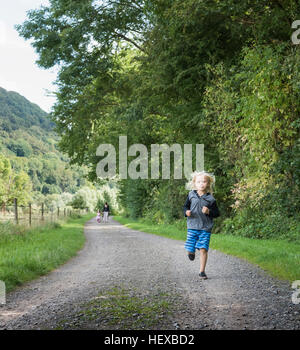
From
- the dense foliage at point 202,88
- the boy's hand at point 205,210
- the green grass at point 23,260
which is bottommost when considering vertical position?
the green grass at point 23,260

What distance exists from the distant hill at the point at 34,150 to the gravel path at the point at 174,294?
351 feet

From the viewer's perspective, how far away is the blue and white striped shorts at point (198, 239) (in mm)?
6562

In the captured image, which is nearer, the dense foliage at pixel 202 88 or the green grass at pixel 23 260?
the green grass at pixel 23 260

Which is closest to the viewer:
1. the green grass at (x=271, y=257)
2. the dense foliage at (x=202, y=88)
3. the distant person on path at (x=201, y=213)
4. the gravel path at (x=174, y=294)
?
the gravel path at (x=174, y=294)

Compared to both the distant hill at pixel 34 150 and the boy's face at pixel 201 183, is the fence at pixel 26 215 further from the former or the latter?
the distant hill at pixel 34 150

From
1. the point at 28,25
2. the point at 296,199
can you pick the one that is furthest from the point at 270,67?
the point at 28,25

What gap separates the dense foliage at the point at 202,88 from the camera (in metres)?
10.9

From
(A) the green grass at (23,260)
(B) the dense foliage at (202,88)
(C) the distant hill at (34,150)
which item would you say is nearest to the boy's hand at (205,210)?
(A) the green grass at (23,260)

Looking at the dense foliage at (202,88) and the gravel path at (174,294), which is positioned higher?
the dense foliage at (202,88)

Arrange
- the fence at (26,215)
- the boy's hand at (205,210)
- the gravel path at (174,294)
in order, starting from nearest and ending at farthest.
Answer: the gravel path at (174,294) → the boy's hand at (205,210) → the fence at (26,215)

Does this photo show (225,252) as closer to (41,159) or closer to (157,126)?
(157,126)

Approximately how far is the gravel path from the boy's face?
66.5 inches

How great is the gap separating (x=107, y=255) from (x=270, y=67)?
7.34 metres

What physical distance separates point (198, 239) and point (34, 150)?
15246 centimetres
